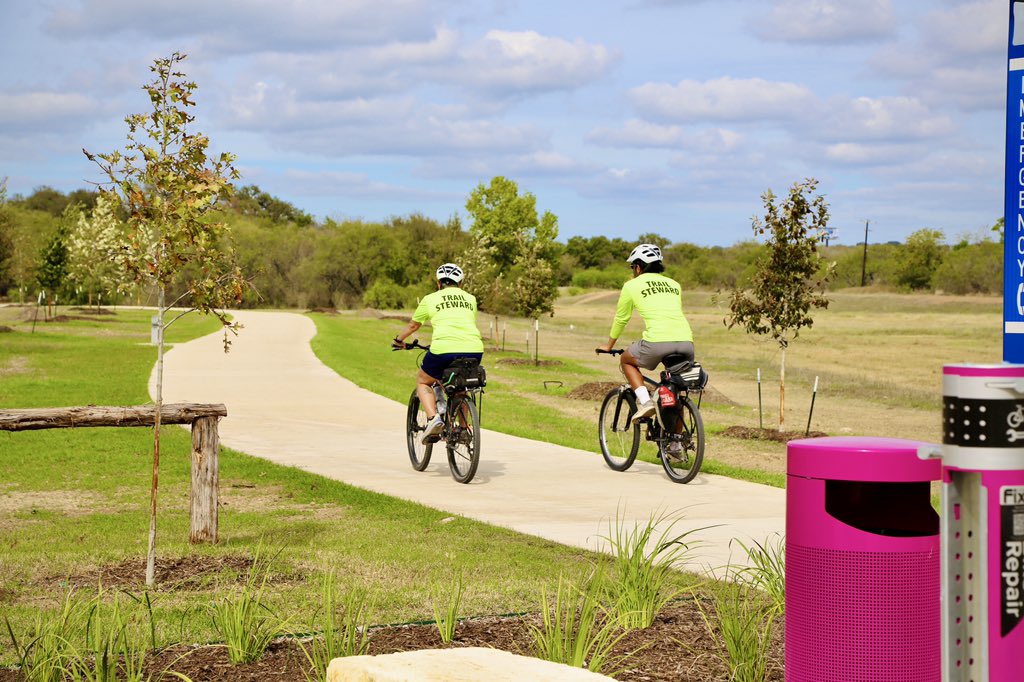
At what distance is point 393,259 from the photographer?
80188 millimetres

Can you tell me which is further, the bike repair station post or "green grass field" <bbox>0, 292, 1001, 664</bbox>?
"green grass field" <bbox>0, 292, 1001, 664</bbox>

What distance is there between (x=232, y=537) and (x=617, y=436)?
4.59 metres

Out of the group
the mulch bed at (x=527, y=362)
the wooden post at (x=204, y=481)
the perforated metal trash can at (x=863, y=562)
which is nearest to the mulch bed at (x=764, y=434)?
the wooden post at (x=204, y=481)

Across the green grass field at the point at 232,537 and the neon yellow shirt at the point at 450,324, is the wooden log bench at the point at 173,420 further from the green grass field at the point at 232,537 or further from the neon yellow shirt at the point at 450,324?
the neon yellow shirt at the point at 450,324

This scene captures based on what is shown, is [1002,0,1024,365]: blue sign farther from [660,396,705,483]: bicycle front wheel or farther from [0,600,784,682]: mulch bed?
[660,396,705,483]: bicycle front wheel

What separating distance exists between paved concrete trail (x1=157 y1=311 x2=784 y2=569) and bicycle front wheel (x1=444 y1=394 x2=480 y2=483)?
6.8 inches

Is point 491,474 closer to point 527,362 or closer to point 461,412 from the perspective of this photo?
point 461,412

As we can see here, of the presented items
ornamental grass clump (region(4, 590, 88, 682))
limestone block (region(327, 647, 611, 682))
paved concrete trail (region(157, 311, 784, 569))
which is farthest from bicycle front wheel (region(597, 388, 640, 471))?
limestone block (region(327, 647, 611, 682))

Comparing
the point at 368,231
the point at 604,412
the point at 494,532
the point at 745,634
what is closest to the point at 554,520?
the point at 494,532

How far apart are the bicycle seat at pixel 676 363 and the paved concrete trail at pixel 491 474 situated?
106 centimetres

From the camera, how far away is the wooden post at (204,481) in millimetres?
7742

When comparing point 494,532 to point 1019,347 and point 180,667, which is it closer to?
point 180,667

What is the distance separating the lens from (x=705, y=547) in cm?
807

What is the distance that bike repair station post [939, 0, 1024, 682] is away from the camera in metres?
2.85
